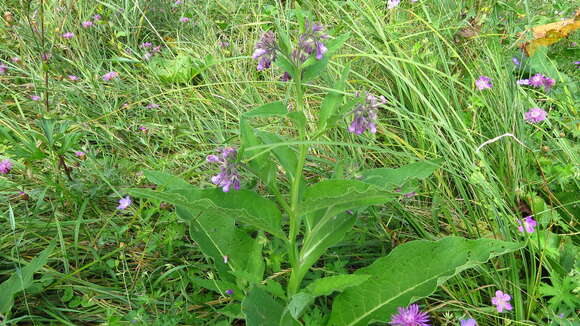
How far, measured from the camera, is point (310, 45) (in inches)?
41.4

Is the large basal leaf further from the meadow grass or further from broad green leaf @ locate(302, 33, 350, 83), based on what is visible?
broad green leaf @ locate(302, 33, 350, 83)

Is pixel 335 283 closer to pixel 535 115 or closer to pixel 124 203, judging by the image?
pixel 124 203

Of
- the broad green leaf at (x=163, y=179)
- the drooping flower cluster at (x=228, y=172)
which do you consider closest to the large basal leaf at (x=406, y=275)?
the drooping flower cluster at (x=228, y=172)

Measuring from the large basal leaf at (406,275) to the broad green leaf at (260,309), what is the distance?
0.57 ft

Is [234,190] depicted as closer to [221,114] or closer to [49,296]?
[49,296]

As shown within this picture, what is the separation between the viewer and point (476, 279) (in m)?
1.43

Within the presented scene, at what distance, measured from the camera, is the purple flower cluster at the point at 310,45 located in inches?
41.4

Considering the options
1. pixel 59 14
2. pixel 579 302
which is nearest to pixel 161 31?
pixel 59 14

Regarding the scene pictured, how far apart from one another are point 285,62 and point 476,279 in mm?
915

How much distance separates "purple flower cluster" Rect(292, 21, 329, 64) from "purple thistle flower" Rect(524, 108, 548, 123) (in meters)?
1.12

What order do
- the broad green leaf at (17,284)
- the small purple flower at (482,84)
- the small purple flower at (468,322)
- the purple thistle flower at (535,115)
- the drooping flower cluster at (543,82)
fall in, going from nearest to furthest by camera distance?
the small purple flower at (468,322) → the broad green leaf at (17,284) → the purple thistle flower at (535,115) → the small purple flower at (482,84) → the drooping flower cluster at (543,82)

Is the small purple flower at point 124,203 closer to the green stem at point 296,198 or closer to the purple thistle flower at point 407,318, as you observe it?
the green stem at point 296,198

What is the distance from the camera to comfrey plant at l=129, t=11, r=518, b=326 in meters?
1.07

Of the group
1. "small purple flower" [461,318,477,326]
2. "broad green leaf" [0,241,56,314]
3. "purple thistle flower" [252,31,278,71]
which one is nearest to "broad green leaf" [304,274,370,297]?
"small purple flower" [461,318,477,326]
